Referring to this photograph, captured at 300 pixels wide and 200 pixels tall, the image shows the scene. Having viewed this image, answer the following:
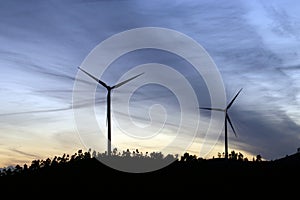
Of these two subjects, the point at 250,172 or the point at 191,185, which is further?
the point at 250,172

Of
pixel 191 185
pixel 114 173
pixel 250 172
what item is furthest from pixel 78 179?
pixel 250 172

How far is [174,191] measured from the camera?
86.1 m

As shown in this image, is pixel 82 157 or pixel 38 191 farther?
pixel 82 157

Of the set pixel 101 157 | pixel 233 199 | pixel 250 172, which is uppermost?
pixel 101 157

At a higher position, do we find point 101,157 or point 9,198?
point 101,157

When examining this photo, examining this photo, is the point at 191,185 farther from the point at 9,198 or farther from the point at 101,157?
the point at 101,157

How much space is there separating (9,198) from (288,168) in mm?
51811

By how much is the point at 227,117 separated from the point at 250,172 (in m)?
32.9

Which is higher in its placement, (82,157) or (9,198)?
(82,157)

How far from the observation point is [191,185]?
90.4 metres

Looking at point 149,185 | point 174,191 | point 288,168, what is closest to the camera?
point 174,191

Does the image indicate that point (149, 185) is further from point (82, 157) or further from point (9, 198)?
point (82, 157)

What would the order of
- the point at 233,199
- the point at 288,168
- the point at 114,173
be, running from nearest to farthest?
the point at 233,199 → the point at 288,168 → the point at 114,173

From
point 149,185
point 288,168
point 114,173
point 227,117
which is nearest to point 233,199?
point 149,185
